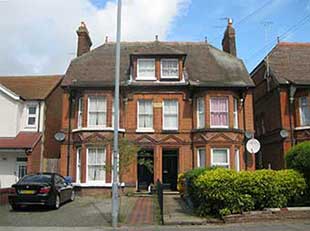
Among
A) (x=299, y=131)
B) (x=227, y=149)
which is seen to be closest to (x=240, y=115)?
(x=227, y=149)

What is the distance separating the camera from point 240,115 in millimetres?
23703

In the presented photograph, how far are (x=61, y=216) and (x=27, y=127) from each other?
14.0 m

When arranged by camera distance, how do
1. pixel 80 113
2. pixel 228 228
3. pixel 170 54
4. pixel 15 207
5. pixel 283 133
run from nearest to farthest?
1. pixel 228 228
2. pixel 15 207
3. pixel 80 113
4. pixel 170 54
5. pixel 283 133

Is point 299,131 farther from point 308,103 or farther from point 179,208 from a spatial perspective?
point 179,208

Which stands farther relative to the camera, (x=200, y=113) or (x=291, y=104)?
(x=291, y=104)

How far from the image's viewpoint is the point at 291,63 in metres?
26.7

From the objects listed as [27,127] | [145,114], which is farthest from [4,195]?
[27,127]

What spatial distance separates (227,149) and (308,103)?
21.5ft

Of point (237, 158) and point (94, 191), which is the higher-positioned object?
point (237, 158)

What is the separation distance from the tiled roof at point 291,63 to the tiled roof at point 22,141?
17140 mm

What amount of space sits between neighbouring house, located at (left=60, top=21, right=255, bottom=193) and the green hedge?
889 centimetres

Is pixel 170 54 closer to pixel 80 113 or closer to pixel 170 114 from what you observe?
pixel 170 114

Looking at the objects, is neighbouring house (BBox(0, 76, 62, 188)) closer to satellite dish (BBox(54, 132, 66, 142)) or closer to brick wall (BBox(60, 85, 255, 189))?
satellite dish (BBox(54, 132, 66, 142))

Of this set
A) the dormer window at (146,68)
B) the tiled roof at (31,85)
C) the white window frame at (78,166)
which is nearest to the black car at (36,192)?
the white window frame at (78,166)
